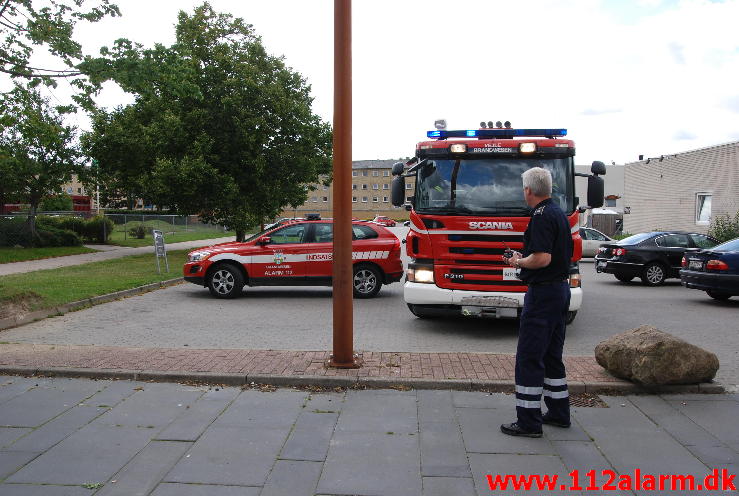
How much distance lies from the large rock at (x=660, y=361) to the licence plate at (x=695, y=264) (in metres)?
7.63

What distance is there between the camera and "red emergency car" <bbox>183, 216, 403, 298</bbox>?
1255cm

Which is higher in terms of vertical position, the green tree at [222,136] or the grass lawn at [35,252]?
the green tree at [222,136]

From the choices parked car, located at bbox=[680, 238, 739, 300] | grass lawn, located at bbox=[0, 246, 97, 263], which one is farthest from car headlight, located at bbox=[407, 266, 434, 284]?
grass lawn, located at bbox=[0, 246, 97, 263]

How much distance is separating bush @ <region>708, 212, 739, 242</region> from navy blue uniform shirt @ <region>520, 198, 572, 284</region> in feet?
72.0

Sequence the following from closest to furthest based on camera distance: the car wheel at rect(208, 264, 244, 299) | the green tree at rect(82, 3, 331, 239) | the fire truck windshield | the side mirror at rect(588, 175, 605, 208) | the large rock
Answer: the large rock
the fire truck windshield
the side mirror at rect(588, 175, 605, 208)
the car wheel at rect(208, 264, 244, 299)
the green tree at rect(82, 3, 331, 239)

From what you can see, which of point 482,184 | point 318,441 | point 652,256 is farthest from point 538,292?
point 652,256

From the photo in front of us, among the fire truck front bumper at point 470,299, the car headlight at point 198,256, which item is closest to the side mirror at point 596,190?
the fire truck front bumper at point 470,299

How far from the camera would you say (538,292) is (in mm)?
4477

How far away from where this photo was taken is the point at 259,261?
12.6 metres

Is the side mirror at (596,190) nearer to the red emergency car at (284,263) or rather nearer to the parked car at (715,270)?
the red emergency car at (284,263)

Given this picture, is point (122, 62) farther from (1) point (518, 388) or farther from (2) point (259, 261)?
(1) point (518, 388)

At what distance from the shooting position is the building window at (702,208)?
26938mm

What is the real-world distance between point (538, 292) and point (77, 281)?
40.3ft

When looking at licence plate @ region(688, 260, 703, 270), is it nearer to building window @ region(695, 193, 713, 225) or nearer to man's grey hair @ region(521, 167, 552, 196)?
man's grey hair @ region(521, 167, 552, 196)
